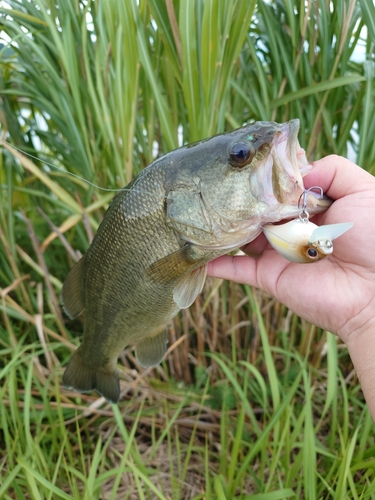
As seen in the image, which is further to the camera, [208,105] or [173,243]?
[208,105]

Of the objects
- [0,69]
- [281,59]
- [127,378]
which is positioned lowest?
[127,378]

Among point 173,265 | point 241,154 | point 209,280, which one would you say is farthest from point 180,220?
point 209,280

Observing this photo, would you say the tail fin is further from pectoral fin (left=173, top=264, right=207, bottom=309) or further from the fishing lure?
the fishing lure

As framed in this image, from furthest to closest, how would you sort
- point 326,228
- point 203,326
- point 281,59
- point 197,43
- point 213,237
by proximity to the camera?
point 203,326
point 281,59
point 197,43
point 213,237
point 326,228

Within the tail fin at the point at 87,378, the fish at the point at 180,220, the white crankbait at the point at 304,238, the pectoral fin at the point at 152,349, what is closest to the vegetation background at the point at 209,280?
the tail fin at the point at 87,378

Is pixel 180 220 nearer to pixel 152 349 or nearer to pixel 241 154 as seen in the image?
pixel 241 154

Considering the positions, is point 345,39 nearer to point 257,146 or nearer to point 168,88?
point 168,88

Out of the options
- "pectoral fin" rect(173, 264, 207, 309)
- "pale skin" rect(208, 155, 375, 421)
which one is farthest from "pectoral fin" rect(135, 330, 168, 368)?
"pale skin" rect(208, 155, 375, 421)

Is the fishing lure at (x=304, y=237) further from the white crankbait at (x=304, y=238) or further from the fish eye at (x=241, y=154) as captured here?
the fish eye at (x=241, y=154)

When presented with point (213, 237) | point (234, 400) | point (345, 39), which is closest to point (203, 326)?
point (234, 400)
